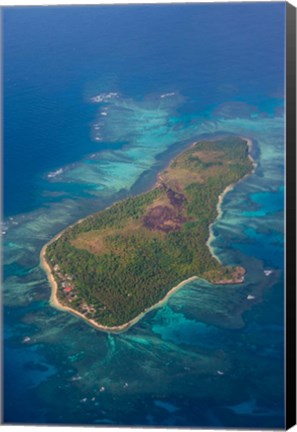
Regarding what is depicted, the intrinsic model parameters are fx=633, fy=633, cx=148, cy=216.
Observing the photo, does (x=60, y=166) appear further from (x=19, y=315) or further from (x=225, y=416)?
(x=225, y=416)

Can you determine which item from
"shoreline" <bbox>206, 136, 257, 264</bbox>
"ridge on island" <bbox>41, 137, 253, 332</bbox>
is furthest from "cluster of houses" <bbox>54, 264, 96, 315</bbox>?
"shoreline" <bbox>206, 136, 257, 264</bbox>

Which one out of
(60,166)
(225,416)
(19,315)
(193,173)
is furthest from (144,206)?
(225,416)

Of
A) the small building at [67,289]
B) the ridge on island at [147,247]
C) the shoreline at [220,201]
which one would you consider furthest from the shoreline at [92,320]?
the shoreline at [220,201]

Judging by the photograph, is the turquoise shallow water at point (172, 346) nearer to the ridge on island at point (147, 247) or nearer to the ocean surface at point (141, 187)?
the ocean surface at point (141, 187)

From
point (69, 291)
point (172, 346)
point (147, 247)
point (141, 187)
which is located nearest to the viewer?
point (172, 346)

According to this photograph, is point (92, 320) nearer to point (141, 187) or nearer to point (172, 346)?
point (172, 346)

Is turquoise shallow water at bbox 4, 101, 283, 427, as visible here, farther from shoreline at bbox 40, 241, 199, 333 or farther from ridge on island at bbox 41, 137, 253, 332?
ridge on island at bbox 41, 137, 253, 332

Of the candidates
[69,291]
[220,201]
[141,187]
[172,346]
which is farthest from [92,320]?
[220,201]
